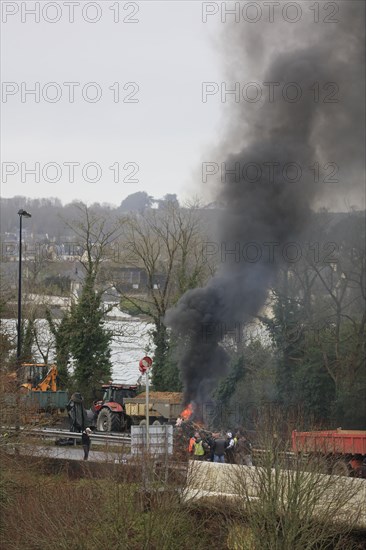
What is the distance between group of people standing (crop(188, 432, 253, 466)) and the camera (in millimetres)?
24844

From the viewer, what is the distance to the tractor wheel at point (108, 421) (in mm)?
34125

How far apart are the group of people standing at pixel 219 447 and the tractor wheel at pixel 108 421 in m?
7.65

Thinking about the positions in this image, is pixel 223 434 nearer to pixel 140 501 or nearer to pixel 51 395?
pixel 140 501

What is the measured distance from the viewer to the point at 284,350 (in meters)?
37.9

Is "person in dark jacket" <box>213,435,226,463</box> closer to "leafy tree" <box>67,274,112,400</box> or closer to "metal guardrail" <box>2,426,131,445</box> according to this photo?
"metal guardrail" <box>2,426,131,445</box>

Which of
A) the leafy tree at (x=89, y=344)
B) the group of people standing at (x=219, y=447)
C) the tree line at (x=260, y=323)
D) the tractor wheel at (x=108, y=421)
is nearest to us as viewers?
the group of people standing at (x=219, y=447)

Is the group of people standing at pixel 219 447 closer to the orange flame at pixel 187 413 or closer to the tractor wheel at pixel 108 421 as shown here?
the orange flame at pixel 187 413

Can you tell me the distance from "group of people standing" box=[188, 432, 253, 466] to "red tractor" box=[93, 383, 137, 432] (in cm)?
775

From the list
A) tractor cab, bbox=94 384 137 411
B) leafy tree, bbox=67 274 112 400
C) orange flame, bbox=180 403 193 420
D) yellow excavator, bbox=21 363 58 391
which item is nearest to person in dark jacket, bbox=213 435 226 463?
orange flame, bbox=180 403 193 420

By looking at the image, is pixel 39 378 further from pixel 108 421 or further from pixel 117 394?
pixel 108 421

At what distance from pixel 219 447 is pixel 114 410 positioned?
1012 cm

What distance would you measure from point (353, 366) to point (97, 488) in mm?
20564

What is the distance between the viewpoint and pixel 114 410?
3453cm

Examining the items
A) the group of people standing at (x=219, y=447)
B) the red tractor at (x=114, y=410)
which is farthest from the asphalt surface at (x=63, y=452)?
the red tractor at (x=114, y=410)
